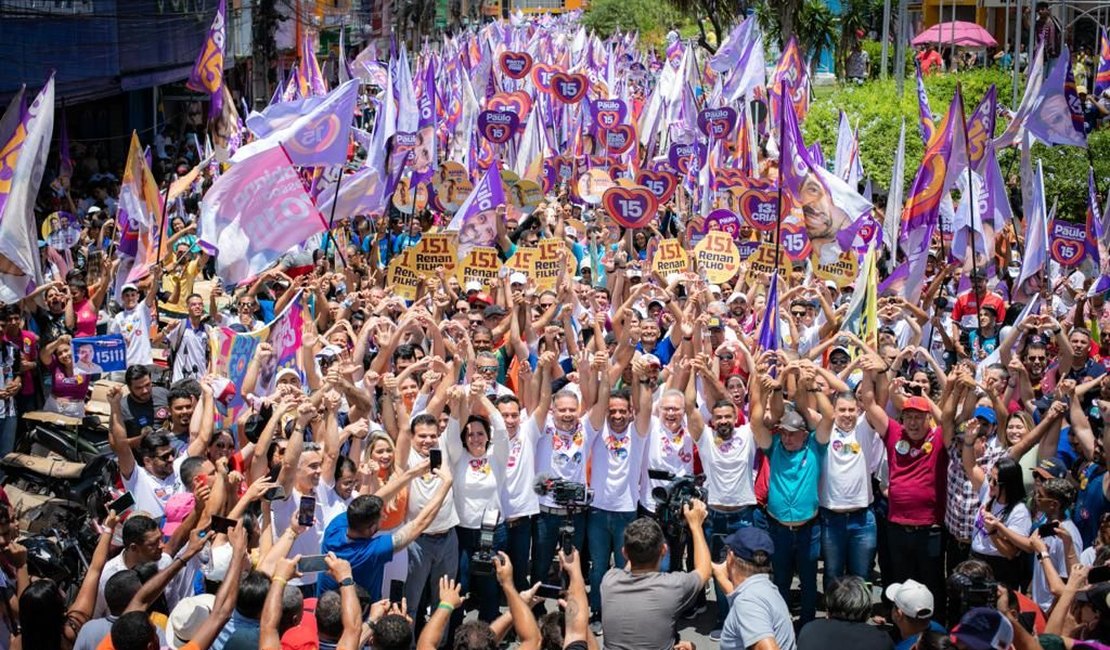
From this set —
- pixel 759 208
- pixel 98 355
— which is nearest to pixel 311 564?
pixel 98 355

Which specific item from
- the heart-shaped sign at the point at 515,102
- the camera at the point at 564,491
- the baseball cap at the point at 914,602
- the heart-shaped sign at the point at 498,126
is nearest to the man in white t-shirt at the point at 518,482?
the camera at the point at 564,491

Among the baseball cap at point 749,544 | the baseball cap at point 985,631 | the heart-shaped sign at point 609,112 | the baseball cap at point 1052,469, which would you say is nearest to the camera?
the baseball cap at point 985,631

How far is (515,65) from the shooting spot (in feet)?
90.0

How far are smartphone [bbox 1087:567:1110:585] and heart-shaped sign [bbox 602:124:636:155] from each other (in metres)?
15.6

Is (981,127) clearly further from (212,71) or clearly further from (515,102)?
(212,71)

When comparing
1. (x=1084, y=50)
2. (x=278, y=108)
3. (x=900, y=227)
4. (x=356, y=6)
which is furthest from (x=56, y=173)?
(x=356, y=6)

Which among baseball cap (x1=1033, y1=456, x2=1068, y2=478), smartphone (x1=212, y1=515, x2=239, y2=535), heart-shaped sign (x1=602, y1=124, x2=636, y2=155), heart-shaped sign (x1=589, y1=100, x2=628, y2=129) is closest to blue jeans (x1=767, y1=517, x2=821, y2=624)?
baseball cap (x1=1033, y1=456, x2=1068, y2=478)

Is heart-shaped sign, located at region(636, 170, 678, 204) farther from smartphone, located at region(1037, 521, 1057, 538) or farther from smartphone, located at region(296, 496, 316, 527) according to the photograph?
smartphone, located at region(296, 496, 316, 527)

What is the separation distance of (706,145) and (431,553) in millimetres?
13954

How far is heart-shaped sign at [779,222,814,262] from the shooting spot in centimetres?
1492

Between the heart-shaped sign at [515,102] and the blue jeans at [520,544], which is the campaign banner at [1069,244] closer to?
the blue jeans at [520,544]

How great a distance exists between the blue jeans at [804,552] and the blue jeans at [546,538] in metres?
1.14

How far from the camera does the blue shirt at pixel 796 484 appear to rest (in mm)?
9016

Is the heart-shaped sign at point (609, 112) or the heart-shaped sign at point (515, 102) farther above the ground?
the heart-shaped sign at point (515, 102)
